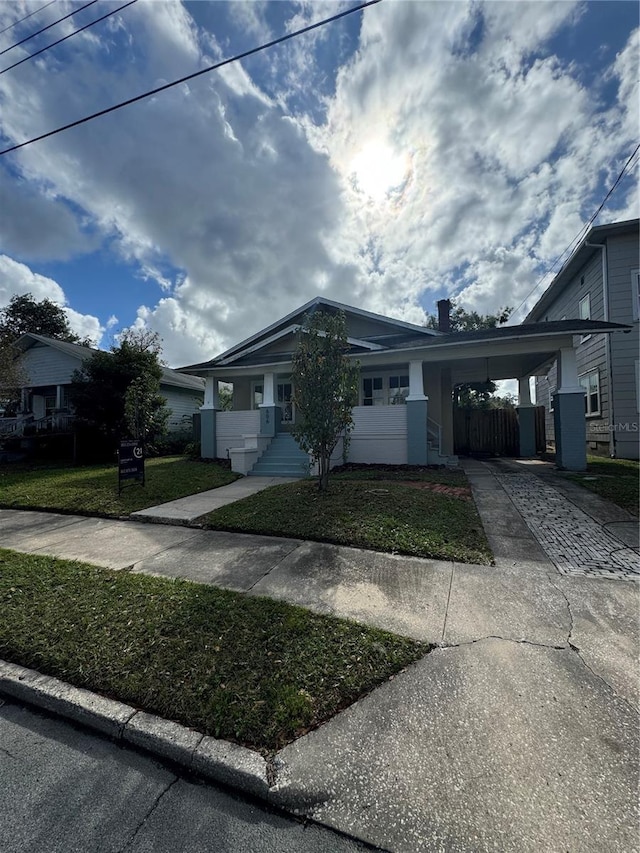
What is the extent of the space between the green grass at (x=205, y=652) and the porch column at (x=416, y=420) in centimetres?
809

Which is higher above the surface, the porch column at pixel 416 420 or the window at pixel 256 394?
the window at pixel 256 394

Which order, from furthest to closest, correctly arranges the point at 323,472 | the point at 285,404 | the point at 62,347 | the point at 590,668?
the point at 62,347 → the point at 285,404 → the point at 323,472 → the point at 590,668

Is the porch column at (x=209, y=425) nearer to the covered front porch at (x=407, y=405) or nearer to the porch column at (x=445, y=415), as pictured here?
the covered front porch at (x=407, y=405)

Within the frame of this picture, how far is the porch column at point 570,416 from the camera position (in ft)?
31.7

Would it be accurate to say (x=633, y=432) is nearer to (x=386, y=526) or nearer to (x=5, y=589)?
(x=386, y=526)

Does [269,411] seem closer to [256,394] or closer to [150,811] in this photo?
[256,394]

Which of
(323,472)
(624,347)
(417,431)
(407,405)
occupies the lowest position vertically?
(323,472)

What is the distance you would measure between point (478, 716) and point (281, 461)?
30.7 feet

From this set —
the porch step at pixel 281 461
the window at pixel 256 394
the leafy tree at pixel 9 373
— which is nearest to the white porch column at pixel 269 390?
the porch step at pixel 281 461

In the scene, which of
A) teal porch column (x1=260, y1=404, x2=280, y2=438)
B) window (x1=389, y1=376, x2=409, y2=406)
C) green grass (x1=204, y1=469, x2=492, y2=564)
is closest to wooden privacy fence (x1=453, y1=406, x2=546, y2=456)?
window (x1=389, y1=376, x2=409, y2=406)

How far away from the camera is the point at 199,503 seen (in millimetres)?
7355

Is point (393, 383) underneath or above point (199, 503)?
above

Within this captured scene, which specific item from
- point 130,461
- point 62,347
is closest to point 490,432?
point 130,461

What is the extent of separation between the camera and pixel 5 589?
12.4 feet
